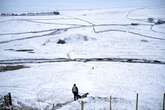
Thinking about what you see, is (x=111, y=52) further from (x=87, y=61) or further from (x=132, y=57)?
(x=87, y=61)

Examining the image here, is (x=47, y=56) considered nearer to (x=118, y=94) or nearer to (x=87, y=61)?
(x=87, y=61)

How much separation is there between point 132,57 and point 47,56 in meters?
9.27

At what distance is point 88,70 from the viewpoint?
2088 cm

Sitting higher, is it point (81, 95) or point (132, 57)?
point (132, 57)

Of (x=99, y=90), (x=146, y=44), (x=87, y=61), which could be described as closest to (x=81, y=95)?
(x=99, y=90)

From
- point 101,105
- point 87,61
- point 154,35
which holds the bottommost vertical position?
point 101,105

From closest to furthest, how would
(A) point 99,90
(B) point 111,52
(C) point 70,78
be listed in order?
(A) point 99,90
(C) point 70,78
(B) point 111,52

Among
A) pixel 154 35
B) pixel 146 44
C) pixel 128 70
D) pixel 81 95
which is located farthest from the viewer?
pixel 154 35

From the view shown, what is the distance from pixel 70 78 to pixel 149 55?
12122 mm

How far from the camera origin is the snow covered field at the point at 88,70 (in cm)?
1409

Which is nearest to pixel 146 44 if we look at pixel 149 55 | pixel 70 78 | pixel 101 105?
pixel 149 55

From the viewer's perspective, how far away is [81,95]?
48.1 feet

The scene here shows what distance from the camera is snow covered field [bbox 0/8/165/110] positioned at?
14.1m

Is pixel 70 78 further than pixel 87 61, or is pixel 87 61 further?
pixel 87 61
